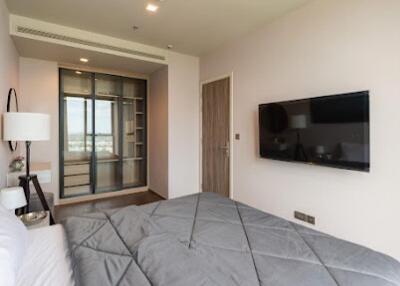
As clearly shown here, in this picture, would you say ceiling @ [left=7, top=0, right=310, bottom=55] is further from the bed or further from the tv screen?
the bed

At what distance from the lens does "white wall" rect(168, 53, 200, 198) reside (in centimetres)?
408

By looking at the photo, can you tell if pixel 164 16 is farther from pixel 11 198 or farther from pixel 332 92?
pixel 11 198

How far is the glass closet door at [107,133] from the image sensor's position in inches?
172

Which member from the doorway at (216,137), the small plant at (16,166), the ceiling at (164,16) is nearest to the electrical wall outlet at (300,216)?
the doorway at (216,137)

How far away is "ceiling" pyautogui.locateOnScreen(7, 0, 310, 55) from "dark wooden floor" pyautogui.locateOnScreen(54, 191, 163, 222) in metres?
2.75

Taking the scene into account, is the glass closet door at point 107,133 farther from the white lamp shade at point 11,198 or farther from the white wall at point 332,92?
the white wall at point 332,92

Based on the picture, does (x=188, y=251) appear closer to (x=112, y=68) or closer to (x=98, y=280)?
(x=98, y=280)

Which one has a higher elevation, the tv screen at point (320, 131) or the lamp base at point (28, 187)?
the tv screen at point (320, 131)

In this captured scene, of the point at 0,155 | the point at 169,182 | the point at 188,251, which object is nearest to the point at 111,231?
the point at 188,251

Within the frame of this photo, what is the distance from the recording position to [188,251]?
118cm

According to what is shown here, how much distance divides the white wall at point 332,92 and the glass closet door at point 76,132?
2.85 meters

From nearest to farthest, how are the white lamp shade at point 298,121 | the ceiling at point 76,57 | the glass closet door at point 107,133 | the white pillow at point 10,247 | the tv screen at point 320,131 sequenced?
1. the white pillow at point 10,247
2. the tv screen at point 320,131
3. the white lamp shade at point 298,121
4. the ceiling at point 76,57
5. the glass closet door at point 107,133

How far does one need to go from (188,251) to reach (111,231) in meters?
0.57

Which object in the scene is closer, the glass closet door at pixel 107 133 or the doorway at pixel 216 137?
the doorway at pixel 216 137
